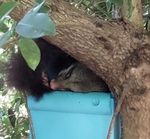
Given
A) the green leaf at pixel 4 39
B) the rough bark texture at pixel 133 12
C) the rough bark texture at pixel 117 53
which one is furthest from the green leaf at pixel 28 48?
the rough bark texture at pixel 133 12

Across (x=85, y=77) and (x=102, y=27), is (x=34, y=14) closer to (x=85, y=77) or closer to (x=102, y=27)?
(x=102, y=27)

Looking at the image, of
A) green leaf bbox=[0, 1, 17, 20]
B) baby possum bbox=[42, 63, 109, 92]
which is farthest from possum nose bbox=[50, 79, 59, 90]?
green leaf bbox=[0, 1, 17, 20]

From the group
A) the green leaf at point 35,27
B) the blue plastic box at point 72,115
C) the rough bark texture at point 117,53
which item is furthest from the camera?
the blue plastic box at point 72,115

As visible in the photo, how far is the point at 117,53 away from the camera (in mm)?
898

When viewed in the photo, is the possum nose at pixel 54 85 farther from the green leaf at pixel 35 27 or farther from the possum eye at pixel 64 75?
the green leaf at pixel 35 27

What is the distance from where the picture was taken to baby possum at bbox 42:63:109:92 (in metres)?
1.03

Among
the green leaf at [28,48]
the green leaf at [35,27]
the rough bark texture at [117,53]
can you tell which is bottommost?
the rough bark texture at [117,53]

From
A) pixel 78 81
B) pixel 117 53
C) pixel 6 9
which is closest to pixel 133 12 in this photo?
pixel 117 53

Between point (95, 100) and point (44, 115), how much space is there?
0.60ft

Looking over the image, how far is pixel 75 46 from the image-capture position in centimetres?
87

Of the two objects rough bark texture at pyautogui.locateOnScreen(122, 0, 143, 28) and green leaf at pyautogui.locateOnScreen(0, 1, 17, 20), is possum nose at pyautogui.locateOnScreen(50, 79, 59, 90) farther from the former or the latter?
green leaf at pyautogui.locateOnScreen(0, 1, 17, 20)

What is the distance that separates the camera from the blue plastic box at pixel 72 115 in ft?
3.25

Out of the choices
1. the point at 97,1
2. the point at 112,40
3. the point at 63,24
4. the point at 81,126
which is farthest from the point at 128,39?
the point at 97,1

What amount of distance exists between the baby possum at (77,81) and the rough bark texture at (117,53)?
8 cm
